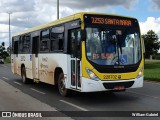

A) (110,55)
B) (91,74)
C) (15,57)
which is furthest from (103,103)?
(15,57)

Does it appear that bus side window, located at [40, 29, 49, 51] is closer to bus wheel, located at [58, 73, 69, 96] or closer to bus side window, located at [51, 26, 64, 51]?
bus side window, located at [51, 26, 64, 51]

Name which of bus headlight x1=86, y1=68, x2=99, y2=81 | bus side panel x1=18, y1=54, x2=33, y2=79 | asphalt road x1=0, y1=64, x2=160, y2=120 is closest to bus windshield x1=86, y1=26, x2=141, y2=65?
bus headlight x1=86, y1=68, x2=99, y2=81

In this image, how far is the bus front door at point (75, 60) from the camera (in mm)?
12016

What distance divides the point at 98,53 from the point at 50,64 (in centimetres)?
357

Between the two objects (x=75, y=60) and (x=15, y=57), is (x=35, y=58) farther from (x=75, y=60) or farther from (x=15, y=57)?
(x=75, y=60)

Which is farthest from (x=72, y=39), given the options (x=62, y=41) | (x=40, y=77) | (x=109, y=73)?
(x=40, y=77)

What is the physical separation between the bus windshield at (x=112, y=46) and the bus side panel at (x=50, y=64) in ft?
5.36

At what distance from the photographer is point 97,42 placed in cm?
1184

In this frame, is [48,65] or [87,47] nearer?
[87,47]

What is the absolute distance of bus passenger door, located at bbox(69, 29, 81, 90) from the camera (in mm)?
12000

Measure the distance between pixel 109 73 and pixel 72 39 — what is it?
190 cm

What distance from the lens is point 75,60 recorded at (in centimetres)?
1228

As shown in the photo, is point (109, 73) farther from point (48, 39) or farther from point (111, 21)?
point (48, 39)

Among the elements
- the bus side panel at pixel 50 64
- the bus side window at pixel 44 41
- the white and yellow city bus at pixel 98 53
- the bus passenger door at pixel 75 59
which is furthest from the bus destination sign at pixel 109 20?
the bus side window at pixel 44 41
